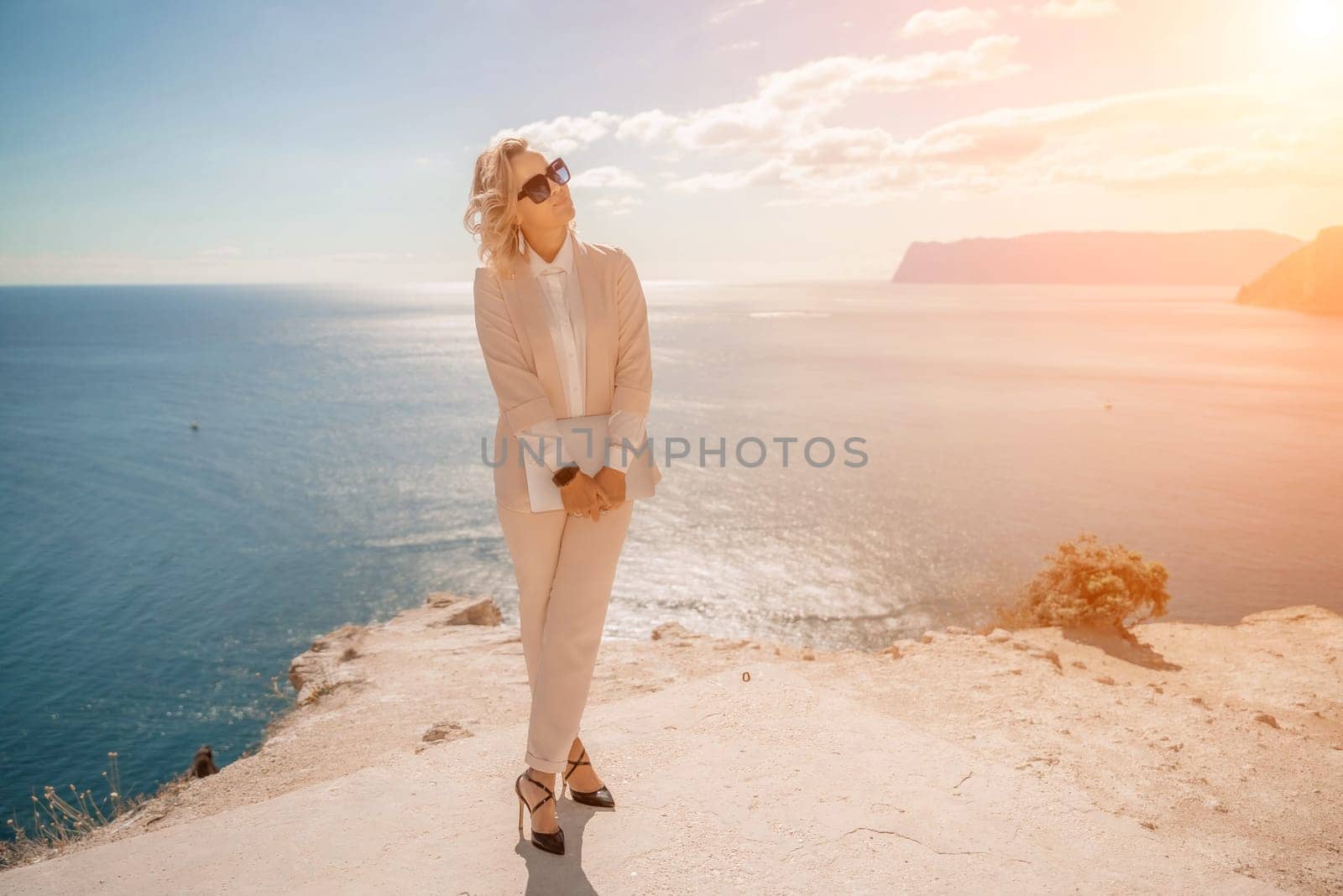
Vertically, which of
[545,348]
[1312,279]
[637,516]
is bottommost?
[637,516]

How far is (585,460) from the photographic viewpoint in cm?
283

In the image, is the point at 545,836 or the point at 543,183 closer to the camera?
the point at 543,183

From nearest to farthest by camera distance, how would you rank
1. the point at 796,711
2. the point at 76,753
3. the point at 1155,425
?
the point at 796,711
the point at 76,753
the point at 1155,425

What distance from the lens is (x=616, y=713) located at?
13.0 ft

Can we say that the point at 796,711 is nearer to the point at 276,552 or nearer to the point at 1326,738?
the point at 1326,738

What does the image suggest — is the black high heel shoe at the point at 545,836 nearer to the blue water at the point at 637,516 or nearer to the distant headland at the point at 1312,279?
the blue water at the point at 637,516

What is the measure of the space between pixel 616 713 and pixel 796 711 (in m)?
0.91

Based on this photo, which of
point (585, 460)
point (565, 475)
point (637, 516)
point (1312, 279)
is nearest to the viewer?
point (565, 475)

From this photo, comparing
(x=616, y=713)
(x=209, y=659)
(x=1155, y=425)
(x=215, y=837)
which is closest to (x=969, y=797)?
(x=616, y=713)

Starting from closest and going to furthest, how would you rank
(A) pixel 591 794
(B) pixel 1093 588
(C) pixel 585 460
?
1. (C) pixel 585 460
2. (A) pixel 591 794
3. (B) pixel 1093 588

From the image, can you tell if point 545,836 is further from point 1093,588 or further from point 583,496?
point 1093,588

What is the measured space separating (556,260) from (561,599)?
1.25 metres

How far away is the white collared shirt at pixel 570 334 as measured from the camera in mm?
2822

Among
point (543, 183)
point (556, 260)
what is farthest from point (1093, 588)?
point (543, 183)
